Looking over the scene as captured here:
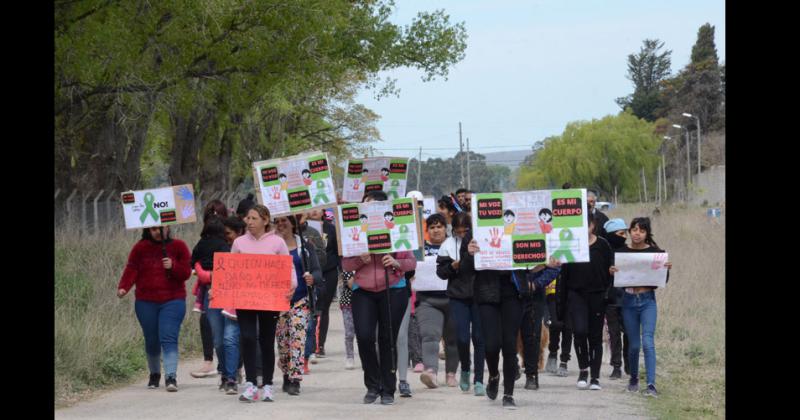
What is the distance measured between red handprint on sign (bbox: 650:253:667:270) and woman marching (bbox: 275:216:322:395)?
11.0ft

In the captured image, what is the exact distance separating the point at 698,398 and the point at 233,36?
1544 cm

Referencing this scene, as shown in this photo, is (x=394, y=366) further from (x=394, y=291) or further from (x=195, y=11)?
(x=195, y=11)

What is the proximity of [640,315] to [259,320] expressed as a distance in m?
3.86

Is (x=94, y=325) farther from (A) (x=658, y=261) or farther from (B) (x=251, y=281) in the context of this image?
(A) (x=658, y=261)

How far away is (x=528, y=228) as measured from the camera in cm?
1196

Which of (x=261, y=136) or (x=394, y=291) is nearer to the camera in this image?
(x=394, y=291)

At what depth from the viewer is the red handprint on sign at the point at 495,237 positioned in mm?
11875

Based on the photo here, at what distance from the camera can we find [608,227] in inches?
568

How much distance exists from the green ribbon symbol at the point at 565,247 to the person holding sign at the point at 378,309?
1.51 metres

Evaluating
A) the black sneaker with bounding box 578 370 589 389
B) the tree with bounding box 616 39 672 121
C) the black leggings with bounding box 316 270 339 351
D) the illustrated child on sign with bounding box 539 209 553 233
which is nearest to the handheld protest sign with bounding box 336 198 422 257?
the illustrated child on sign with bounding box 539 209 553 233

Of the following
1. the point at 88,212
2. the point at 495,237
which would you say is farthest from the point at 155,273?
the point at 88,212

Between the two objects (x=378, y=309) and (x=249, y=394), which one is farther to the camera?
(x=378, y=309)

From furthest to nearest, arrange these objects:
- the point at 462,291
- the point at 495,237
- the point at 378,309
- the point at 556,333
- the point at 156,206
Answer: the point at 556,333 → the point at 156,206 → the point at 462,291 → the point at 378,309 → the point at 495,237

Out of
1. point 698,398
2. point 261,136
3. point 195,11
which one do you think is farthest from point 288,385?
point 261,136
